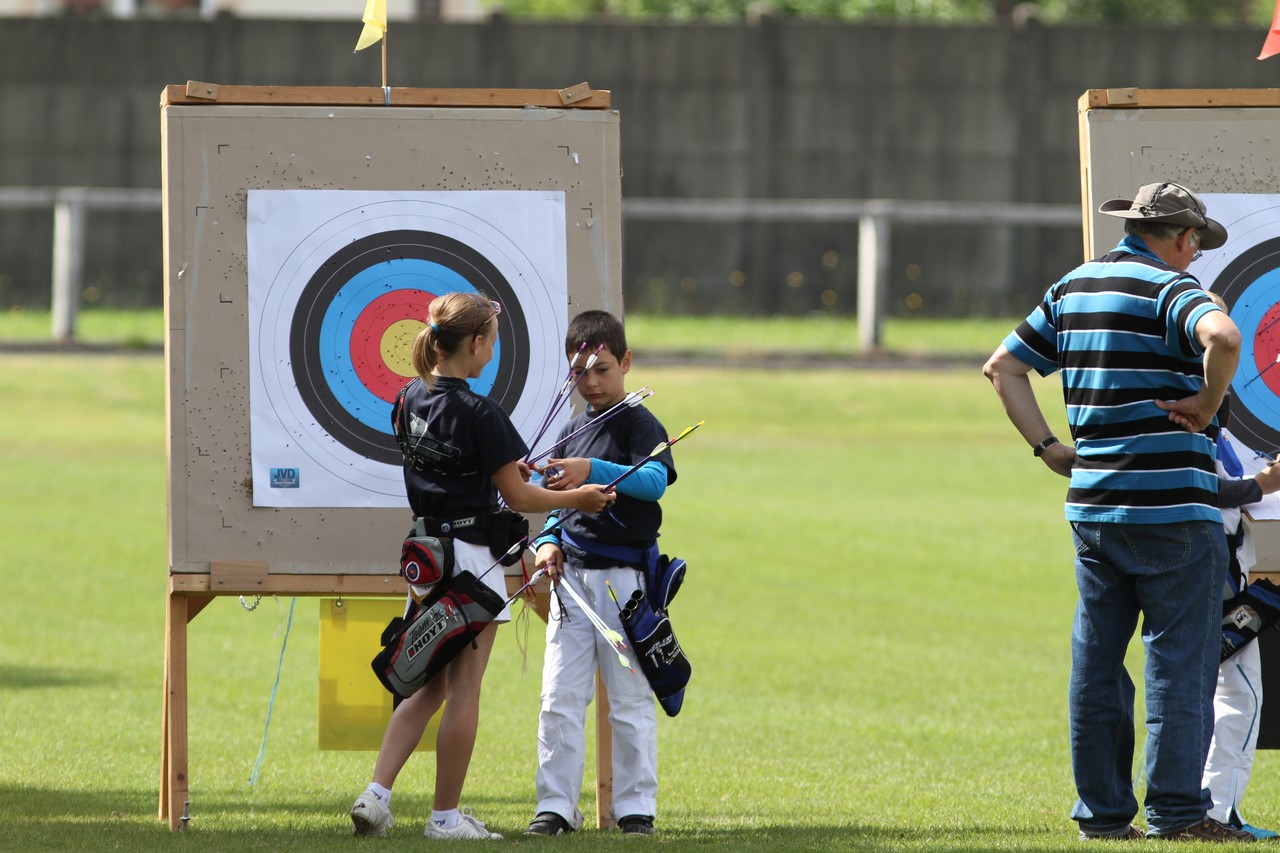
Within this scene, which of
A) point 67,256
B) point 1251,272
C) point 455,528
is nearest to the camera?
point 455,528

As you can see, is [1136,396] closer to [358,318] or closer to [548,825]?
[548,825]

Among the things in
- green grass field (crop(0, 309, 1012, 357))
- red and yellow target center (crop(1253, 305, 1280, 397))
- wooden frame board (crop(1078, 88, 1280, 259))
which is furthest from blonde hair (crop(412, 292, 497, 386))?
green grass field (crop(0, 309, 1012, 357))

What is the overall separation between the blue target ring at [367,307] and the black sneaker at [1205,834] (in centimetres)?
230

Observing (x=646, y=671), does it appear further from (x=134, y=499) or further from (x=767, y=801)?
(x=134, y=499)

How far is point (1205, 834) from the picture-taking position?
4.50 m

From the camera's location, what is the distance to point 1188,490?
4.43m

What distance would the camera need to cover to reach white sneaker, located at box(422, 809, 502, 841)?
15.0 feet

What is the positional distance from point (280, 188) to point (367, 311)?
461mm

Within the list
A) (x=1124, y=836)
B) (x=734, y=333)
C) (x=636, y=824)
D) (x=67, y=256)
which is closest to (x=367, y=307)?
(x=636, y=824)

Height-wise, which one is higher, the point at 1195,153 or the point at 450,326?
the point at 1195,153

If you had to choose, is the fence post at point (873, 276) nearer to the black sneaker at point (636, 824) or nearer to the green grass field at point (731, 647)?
the green grass field at point (731, 647)

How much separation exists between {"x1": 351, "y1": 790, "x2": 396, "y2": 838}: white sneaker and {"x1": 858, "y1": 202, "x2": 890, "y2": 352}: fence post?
1267 cm

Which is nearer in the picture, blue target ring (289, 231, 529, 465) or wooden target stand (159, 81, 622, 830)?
wooden target stand (159, 81, 622, 830)

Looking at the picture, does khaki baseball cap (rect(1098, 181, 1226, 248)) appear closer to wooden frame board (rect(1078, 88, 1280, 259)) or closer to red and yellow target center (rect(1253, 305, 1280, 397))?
wooden frame board (rect(1078, 88, 1280, 259))
